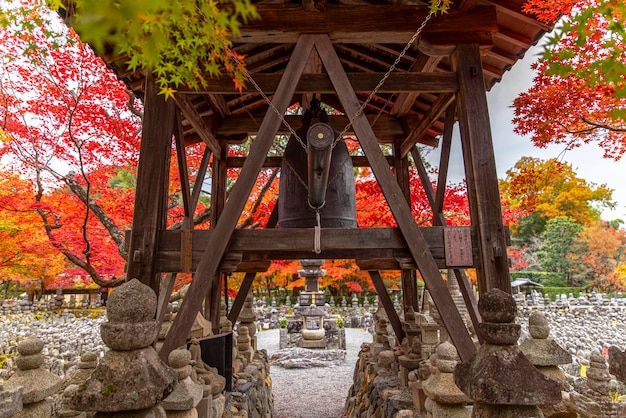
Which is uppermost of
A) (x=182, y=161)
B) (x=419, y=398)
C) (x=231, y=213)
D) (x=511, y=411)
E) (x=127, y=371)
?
(x=182, y=161)

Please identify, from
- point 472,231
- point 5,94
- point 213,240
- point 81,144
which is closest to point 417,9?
point 472,231

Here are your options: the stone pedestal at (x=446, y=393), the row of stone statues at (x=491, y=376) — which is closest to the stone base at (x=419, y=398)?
the row of stone statues at (x=491, y=376)

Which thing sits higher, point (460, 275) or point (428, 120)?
point (428, 120)

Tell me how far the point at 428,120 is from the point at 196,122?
12.3 ft

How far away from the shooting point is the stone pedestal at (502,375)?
200 centimetres

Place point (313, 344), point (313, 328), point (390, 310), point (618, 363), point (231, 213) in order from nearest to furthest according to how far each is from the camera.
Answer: point (618, 363), point (231, 213), point (390, 310), point (313, 344), point (313, 328)

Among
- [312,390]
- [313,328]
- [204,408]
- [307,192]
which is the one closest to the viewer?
[204,408]

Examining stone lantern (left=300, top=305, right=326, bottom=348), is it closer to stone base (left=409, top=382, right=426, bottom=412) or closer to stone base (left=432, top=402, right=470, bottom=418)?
stone base (left=409, top=382, right=426, bottom=412)

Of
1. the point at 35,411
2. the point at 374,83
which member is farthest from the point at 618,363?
the point at 35,411

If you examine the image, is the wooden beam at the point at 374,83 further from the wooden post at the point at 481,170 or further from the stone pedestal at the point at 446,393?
the stone pedestal at the point at 446,393

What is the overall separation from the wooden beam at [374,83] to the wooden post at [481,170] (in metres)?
0.21

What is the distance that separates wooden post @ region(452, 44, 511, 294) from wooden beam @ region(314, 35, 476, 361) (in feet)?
1.84

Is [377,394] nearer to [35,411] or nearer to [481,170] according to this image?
[481,170]

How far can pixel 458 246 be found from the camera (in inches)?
170
